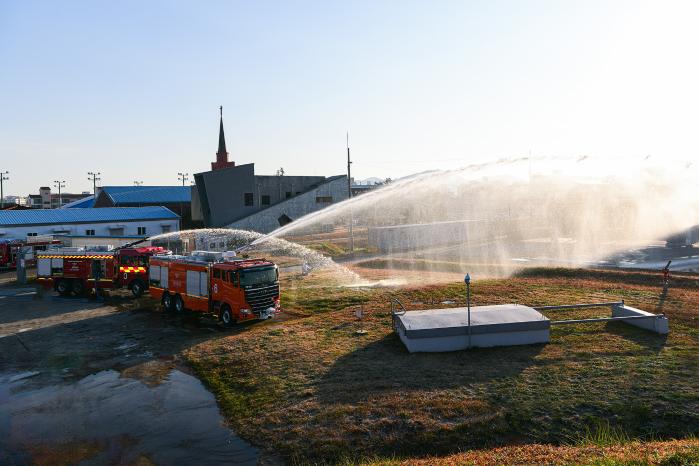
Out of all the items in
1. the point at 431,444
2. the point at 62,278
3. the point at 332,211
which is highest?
the point at 332,211

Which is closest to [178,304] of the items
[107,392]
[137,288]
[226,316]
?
[226,316]

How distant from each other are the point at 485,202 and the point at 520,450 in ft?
228

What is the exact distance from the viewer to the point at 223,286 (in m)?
27.1

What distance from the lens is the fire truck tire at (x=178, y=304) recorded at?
30.1 meters

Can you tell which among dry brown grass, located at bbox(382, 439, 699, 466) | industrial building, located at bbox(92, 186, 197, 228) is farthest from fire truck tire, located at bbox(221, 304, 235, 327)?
industrial building, located at bbox(92, 186, 197, 228)

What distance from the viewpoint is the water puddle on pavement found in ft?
44.1

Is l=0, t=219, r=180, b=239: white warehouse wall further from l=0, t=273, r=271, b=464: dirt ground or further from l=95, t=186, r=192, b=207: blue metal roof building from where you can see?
l=0, t=273, r=271, b=464: dirt ground

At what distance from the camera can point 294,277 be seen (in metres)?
42.0

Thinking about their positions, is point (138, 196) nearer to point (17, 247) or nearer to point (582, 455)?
point (17, 247)

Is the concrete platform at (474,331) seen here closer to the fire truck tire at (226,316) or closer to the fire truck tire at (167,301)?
the fire truck tire at (226,316)

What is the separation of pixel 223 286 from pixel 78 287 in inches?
703

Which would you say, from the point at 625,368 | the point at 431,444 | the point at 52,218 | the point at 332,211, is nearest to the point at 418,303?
the point at 332,211

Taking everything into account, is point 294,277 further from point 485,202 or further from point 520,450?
point 485,202

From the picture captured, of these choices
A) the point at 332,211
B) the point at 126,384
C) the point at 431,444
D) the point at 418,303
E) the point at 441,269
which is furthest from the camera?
the point at 441,269
